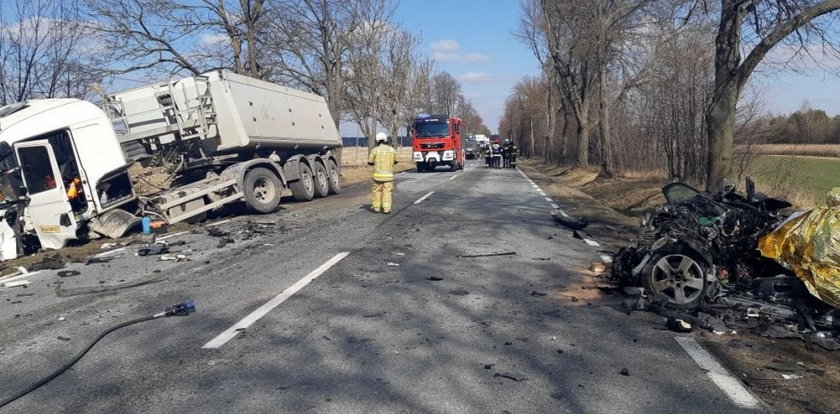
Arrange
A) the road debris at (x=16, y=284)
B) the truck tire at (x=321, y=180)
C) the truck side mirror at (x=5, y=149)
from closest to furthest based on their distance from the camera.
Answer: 1. the road debris at (x=16, y=284)
2. the truck side mirror at (x=5, y=149)
3. the truck tire at (x=321, y=180)

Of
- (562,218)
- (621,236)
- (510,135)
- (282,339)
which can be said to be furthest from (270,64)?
(510,135)

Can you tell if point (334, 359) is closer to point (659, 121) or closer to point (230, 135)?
point (230, 135)

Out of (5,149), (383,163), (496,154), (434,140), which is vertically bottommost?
(496,154)

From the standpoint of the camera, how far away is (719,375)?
4.48 metres

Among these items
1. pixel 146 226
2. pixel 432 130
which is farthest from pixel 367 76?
pixel 146 226

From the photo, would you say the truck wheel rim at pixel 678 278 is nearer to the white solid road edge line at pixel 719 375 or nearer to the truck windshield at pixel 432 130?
the white solid road edge line at pixel 719 375

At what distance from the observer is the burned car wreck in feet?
18.3

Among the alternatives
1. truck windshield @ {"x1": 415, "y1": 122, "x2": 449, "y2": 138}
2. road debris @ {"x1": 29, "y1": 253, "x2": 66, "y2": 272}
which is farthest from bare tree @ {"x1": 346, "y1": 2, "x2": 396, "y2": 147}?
road debris @ {"x1": 29, "y1": 253, "x2": 66, "y2": 272}

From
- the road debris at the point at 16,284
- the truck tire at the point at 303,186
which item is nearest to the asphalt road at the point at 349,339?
the road debris at the point at 16,284

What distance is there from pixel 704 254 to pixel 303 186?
540 inches

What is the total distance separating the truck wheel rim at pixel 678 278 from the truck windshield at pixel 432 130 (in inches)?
1191

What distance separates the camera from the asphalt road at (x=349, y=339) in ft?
13.6

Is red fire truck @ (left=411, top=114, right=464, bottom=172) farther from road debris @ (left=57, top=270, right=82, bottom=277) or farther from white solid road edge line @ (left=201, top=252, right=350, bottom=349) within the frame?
road debris @ (left=57, top=270, right=82, bottom=277)

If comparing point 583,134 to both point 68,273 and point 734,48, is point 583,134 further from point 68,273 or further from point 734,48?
point 68,273
